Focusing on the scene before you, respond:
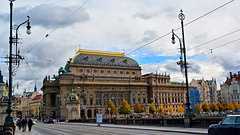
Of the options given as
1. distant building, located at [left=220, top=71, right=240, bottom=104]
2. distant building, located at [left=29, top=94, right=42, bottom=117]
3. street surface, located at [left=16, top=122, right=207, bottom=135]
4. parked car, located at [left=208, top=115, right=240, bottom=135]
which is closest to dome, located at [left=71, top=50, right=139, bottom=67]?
distant building, located at [left=220, top=71, right=240, bottom=104]

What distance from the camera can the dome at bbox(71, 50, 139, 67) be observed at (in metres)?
99.2

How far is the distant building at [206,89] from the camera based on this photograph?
419 feet

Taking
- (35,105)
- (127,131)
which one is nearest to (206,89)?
(35,105)

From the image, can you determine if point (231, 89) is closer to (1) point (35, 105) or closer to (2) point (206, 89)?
(2) point (206, 89)

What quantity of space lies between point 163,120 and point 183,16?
40.5ft

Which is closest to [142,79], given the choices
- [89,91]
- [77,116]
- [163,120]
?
[89,91]

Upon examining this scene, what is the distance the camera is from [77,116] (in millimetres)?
59406

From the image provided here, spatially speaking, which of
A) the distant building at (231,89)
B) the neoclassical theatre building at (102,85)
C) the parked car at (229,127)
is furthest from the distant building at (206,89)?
the parked car at (229,127)

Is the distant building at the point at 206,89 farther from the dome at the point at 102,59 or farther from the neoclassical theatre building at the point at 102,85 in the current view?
the dome at the point at 102,59

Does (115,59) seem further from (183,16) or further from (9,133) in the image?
(9,133)

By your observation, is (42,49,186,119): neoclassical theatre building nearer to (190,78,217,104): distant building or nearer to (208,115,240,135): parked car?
(190,78,217,104): distant building

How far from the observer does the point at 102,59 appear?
340 ft

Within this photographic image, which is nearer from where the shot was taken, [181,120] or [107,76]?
[181,120]

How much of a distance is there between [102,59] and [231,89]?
68.2m
